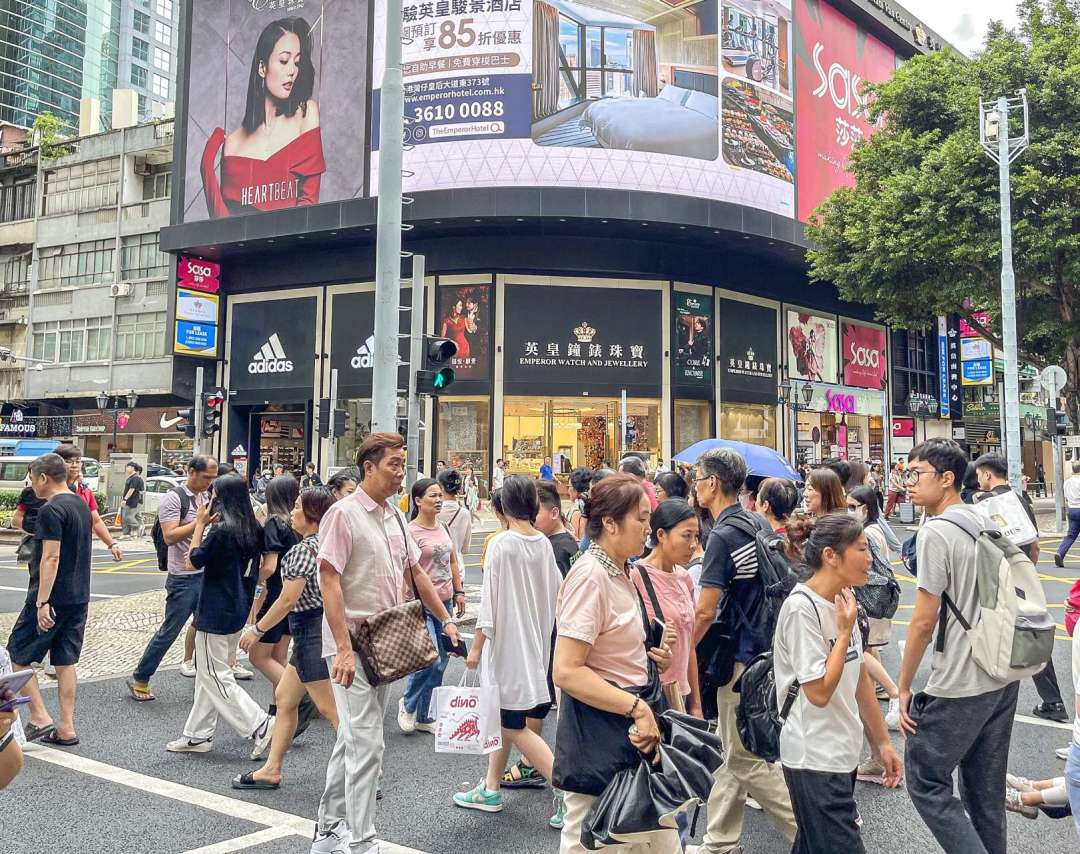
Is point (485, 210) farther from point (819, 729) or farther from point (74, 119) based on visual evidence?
point (74, 119)

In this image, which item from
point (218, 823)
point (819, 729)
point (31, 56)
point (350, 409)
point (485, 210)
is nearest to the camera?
point (819, 729)

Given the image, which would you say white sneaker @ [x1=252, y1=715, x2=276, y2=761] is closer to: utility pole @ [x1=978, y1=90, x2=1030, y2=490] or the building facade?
utility pole @ [x1=978, y1=90, x2=1030, y2=490]

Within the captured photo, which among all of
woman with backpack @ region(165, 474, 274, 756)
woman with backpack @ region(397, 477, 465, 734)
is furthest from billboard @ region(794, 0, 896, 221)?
woman with backpack @ region(165, 474, 274, 756)

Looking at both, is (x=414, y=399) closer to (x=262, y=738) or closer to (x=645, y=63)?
(x=262, y=738)

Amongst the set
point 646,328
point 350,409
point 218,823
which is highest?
point 646,328

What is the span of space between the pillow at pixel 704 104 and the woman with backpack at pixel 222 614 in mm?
26435

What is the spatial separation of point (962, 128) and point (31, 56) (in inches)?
3133

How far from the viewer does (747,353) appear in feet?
107

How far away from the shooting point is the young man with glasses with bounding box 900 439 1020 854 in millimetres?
3367

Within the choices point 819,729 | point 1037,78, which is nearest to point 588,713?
point 819,729

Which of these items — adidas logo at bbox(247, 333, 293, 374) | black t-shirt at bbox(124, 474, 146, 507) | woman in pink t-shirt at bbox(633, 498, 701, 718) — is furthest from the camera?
adidas logo at bbox(247, 333, 293, 374)

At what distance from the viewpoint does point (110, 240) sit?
3709 centimetres

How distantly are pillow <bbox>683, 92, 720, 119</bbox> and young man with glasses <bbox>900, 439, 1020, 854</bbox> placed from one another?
27723 mm

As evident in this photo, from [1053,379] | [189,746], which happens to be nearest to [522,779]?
[189,746]
